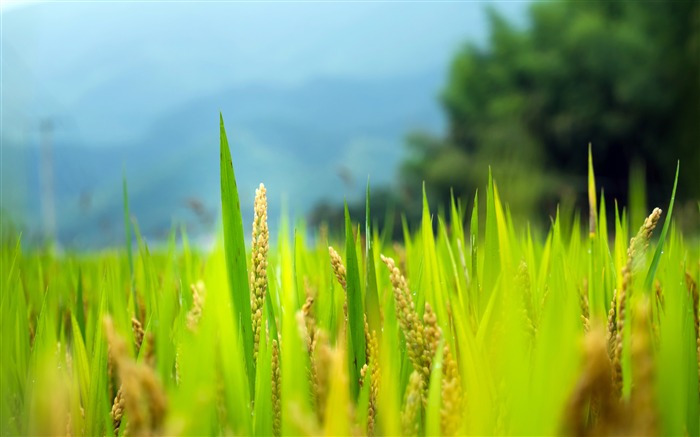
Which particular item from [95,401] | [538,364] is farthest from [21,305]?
[538,364]

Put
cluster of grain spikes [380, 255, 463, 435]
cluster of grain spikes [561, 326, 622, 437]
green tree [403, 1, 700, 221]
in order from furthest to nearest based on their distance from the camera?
green tree [403, 1, 700, 221], cluster of grain spikes [380, 255, 463, 435], cluster of grain spikes [561, 326, 622, 437]

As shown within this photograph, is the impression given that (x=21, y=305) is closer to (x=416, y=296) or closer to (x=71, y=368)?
(x=71, y=368)

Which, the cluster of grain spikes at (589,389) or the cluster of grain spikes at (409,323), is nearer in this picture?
the cluster of grain spikes at (589,389)

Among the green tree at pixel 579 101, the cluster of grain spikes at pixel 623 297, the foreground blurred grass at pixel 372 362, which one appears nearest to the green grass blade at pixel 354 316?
the foreground blurred grass at pixel 372 362

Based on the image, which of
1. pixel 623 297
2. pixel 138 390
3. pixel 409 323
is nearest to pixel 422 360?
pixel 409 323

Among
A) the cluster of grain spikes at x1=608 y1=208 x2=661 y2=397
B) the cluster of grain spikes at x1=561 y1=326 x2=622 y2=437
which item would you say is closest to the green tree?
the cluster of grain spikes at x1=608 y1=208 x2=661 y2=397

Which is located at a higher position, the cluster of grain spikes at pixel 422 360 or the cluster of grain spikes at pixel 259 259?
the cluster of grain spikes at pixel 259 259

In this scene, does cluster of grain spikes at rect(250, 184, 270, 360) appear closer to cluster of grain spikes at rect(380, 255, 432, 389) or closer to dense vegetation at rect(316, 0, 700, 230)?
cluster of grain spikes at rect(380, 255, 432, 389)

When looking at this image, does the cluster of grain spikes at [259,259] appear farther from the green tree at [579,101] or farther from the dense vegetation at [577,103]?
the green tree at [579,101]
